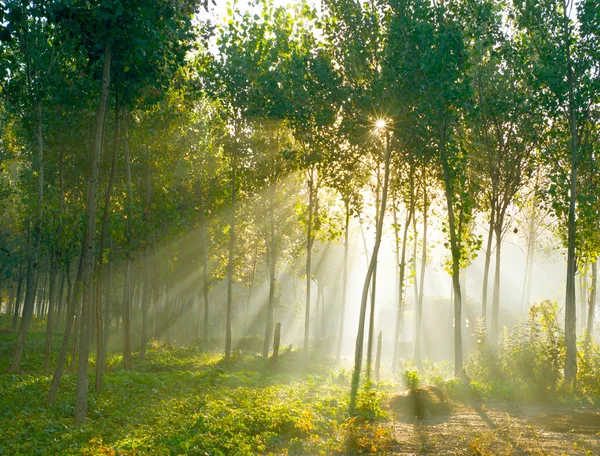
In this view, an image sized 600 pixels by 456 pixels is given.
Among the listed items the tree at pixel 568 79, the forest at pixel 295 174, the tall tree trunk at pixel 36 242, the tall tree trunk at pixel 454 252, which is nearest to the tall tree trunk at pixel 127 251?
the forest at pixel 295 174

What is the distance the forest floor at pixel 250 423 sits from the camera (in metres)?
11.1

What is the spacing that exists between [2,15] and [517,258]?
641ft

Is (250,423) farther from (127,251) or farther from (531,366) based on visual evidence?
(531,366)

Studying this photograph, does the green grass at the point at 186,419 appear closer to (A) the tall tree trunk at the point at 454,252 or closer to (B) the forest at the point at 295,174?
(B) the forest at the point at 295,174

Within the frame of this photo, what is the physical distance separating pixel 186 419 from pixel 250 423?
1.52m

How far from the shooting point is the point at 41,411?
13992mm

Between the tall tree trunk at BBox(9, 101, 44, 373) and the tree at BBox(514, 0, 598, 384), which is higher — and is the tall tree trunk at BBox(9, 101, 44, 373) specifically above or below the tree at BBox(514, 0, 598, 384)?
below

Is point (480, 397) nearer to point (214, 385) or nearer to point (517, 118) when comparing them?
point (214, 385)

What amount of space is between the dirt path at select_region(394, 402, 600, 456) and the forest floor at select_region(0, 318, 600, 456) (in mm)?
28

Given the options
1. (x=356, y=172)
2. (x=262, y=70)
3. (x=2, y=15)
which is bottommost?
(x=2, y=15)

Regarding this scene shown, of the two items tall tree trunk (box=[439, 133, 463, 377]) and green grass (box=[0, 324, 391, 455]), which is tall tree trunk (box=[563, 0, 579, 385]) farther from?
green grass (box=[0, 324, 391, 455])

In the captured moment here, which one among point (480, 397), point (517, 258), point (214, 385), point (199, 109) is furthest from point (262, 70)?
point (517, 258)

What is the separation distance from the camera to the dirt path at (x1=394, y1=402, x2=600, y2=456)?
1192cm

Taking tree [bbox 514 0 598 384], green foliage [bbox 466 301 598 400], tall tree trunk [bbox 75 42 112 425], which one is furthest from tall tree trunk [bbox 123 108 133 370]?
tree [bbox 514 0 598 384]
